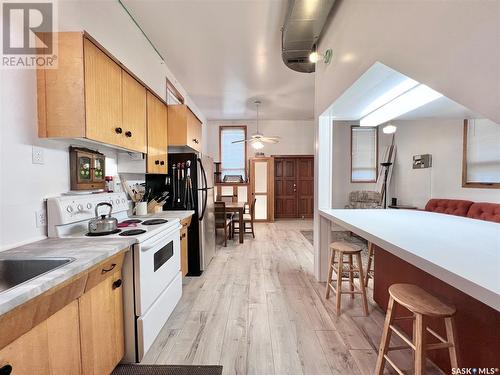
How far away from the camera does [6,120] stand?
4.12 feet

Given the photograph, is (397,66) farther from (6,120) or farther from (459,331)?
(6,120)

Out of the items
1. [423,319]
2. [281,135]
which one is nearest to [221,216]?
[281,135]

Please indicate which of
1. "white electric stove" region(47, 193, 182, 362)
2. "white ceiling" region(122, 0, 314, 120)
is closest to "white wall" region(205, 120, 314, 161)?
"white ceiling" region(122, 0, 314, 120)

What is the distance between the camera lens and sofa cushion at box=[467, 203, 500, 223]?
2.93m

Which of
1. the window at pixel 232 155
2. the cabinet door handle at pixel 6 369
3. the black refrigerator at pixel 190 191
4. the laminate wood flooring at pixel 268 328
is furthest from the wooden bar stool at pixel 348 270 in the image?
the window at pixel 232 155

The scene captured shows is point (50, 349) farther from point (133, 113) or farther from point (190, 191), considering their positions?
point (190, 191)

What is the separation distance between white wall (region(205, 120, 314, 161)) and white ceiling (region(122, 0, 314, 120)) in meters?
1.56

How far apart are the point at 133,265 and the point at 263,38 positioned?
2.89 meters

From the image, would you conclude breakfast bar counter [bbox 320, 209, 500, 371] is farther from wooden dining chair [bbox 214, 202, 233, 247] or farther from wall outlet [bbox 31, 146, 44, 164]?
wooden dining chair [bbox 214, 202, 233, 247]

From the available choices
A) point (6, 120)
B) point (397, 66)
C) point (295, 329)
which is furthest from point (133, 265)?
Result: point (397, 66)

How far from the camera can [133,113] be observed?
209cm

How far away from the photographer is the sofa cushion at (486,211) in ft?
9.60

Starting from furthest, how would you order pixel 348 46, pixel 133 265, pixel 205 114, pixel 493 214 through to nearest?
1. pixel 205 114
2. pixel 493 214
3. pixel 348 46
4. pixel 133 265

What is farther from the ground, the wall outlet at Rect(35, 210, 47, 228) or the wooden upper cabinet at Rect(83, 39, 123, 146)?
the wooden upper cabinet at Rect(83, 39, 123, 146)
